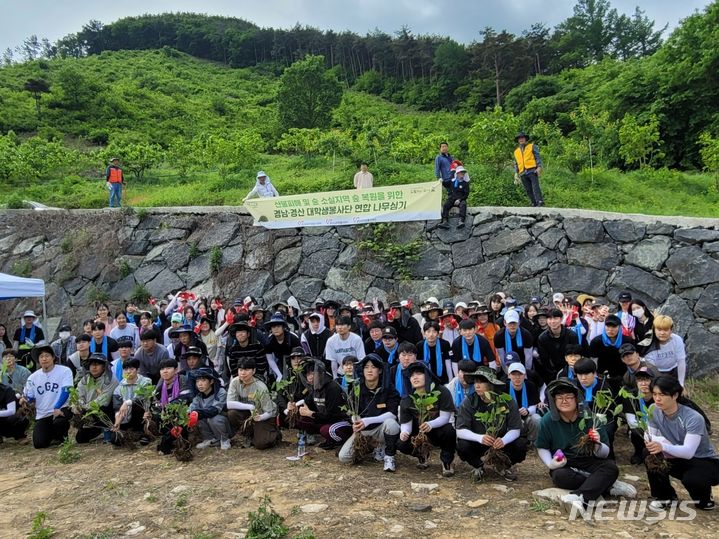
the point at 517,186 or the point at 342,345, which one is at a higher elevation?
the point at 517,186

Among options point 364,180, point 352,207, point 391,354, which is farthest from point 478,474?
point 364,180

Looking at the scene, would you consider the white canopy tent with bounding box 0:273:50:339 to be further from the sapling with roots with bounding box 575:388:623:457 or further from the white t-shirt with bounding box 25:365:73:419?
the sapling with roots with bounding box 575:388:623:457

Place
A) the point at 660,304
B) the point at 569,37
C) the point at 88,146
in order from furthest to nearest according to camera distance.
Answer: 1. the point at 569,37
2. the point at 88,146
3. the point at 660,304

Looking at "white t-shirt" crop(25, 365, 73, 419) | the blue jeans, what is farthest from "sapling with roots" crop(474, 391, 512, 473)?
the blue jeans

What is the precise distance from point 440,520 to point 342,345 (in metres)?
2.73

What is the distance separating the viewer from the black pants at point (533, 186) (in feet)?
32.4

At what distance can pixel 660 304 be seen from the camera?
8461 millimetres

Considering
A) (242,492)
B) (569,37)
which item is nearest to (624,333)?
(242,492)

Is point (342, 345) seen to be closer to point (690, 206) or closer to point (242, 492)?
point (242, 492)

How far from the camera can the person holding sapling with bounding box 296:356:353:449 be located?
5242 mm

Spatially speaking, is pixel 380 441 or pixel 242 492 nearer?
pixel 242 492


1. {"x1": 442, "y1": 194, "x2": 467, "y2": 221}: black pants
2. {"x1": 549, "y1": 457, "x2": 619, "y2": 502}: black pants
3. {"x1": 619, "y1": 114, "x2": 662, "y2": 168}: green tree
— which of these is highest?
{"x1": 619, "y1": 114, "x2": 662, "y2": 168}: green tree

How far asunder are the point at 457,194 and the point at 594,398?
5.89 m

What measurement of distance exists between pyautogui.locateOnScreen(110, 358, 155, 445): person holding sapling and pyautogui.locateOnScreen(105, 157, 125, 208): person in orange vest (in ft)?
27.8
